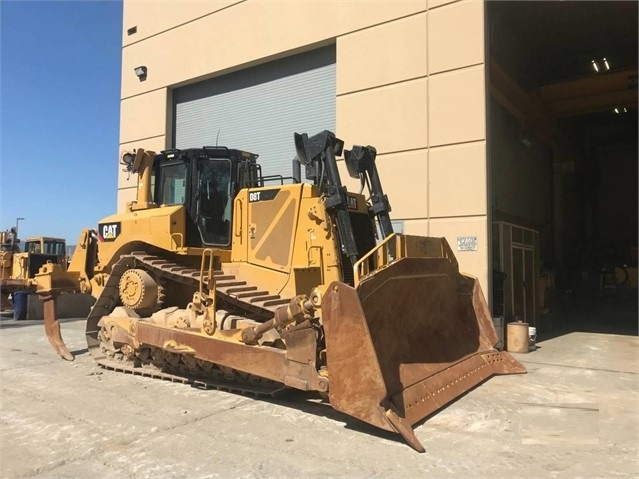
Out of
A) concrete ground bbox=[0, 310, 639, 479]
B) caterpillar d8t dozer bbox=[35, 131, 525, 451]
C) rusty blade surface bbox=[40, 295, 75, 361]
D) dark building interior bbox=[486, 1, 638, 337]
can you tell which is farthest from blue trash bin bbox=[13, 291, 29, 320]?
dark building interior bbox=[486, 1, 638, 337]

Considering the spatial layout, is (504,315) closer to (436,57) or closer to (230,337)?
(436,57)

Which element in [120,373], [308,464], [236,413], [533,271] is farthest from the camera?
[533,271]

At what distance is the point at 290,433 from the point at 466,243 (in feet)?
18.3

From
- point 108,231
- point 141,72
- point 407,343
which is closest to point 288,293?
point 407,343

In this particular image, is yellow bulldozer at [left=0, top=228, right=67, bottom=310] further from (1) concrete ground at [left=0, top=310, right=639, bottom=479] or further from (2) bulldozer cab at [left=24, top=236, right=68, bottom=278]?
(1) concrete ground at [left=0, top=310, right=639, bottom=479]

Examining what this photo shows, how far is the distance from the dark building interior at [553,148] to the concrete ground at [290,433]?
419cm

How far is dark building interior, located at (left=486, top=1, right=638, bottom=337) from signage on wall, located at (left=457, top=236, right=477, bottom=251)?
1339mm

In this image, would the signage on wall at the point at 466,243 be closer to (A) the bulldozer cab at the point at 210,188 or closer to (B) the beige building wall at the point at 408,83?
(B) the beige building wall at the point at 408,83

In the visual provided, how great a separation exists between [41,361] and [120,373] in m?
2.00

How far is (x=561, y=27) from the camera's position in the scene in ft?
41.7

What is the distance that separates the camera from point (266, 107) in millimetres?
12883

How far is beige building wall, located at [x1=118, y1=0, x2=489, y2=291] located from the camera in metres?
9.34

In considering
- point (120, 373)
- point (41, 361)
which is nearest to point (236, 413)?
point (120, 373)

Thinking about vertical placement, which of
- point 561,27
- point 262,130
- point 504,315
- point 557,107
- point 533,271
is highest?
point 561,27
